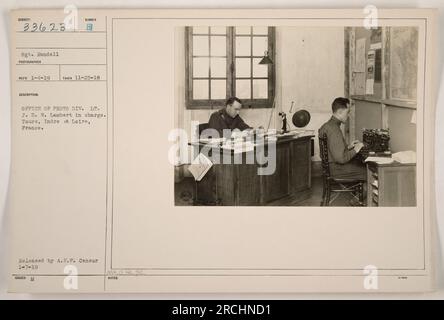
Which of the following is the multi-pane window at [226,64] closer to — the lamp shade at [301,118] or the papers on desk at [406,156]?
the lamp shade at [301,118]

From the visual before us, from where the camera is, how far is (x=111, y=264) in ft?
5.74

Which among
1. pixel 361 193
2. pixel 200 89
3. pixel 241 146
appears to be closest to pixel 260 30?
pixel 200 89

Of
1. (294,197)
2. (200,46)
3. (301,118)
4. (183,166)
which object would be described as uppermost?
(200,46)

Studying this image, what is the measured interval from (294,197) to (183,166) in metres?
0.38

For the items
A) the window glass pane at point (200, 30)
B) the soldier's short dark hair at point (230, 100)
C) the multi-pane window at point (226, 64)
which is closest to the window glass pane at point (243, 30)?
the multi-pane window at point (226, 64)

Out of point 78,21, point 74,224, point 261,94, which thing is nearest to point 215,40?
point 261,94

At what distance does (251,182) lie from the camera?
5.74 ft

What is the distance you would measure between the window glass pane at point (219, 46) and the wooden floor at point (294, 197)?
427mm

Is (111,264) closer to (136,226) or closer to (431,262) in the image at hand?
(136,226)

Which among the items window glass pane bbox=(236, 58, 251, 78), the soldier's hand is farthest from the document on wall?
the soldier's hand

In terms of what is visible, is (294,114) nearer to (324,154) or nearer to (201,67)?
(324,154)

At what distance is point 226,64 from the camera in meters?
1.73

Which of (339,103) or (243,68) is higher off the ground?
(243,68)

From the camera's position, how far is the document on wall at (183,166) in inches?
68.0
